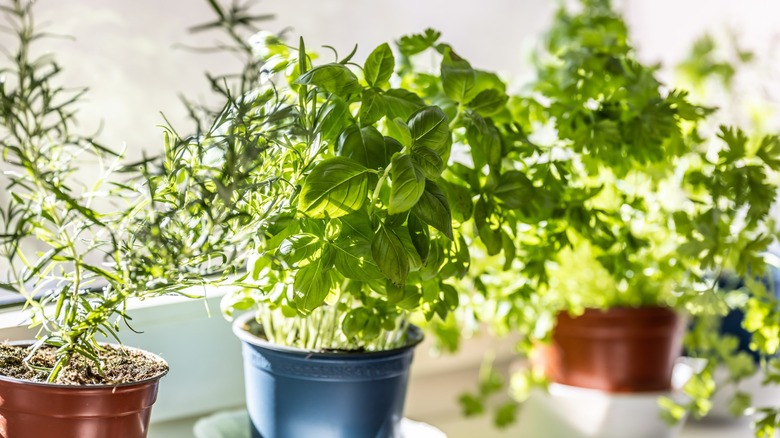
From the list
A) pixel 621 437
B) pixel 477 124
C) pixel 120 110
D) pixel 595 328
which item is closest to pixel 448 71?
pixel 477 124

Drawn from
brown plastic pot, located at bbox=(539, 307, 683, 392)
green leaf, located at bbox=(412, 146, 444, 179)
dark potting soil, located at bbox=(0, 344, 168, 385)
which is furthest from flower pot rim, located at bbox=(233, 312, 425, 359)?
brown plastic pot, located at bbox=(539, 307, 683, 392)

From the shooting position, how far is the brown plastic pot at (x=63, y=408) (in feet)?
2.10

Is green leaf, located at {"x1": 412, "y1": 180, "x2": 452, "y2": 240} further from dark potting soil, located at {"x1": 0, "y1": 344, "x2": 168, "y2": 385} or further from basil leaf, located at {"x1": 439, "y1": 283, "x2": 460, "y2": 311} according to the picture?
dark potting soil, located at {"x1": 0, "y1": 344, "x2": 168, "y2": 385}

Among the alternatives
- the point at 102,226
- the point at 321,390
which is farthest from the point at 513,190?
the point at 102,226

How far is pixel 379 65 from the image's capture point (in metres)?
0.73

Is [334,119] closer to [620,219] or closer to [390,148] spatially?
[390,148]

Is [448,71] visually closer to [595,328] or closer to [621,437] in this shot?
[595,328]

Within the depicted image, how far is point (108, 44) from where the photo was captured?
3.29 feet

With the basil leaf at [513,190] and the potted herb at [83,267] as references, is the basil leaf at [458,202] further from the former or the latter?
the potted herb at [83,267]

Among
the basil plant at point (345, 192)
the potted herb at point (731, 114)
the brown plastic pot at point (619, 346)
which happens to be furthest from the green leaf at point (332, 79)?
the potted herb at point (731, 114)

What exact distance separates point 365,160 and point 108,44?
48 cm

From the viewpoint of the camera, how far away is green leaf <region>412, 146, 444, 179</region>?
0.65m

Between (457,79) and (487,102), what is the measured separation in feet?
0.15

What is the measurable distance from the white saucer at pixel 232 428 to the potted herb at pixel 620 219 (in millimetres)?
182
